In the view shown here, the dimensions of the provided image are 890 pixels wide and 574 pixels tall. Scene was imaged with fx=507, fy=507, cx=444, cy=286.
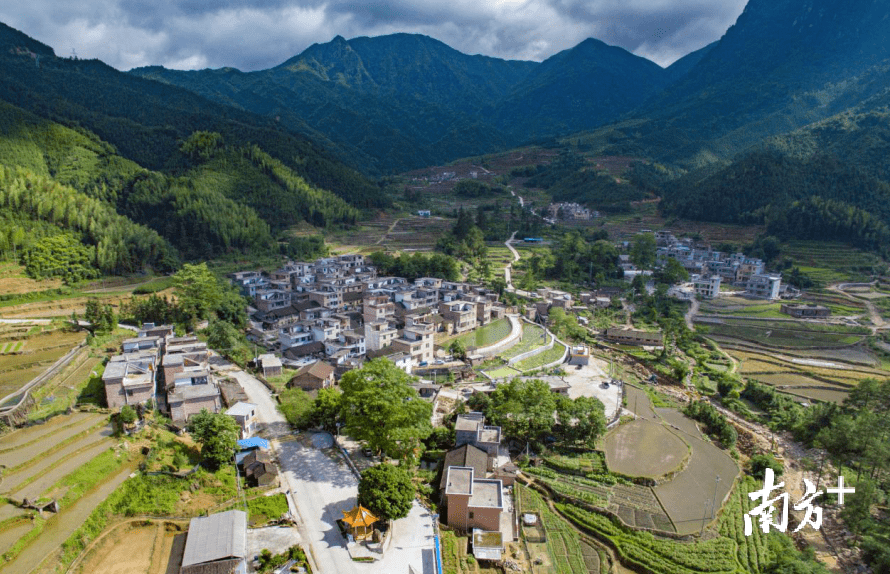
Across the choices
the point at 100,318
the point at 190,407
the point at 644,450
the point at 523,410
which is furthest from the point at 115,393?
the point at 644,450

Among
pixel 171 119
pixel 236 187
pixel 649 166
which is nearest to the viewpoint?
pixel 236 187

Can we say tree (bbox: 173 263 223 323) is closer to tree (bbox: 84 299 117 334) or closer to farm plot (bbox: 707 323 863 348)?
tree (bbox: 84 299 117 334)

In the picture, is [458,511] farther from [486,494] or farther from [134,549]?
[134,549]

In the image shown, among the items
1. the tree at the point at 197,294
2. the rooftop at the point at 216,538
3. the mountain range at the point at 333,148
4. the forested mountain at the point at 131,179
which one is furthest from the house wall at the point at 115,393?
the mountain range at the point at 333,148

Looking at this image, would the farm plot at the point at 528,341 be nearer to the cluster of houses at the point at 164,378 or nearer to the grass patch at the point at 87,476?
the cluster of houses at the point at 164,378

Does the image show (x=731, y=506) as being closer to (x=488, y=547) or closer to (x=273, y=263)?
(x=488, y=547)

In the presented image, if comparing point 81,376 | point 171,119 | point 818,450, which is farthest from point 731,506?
point 171,119
